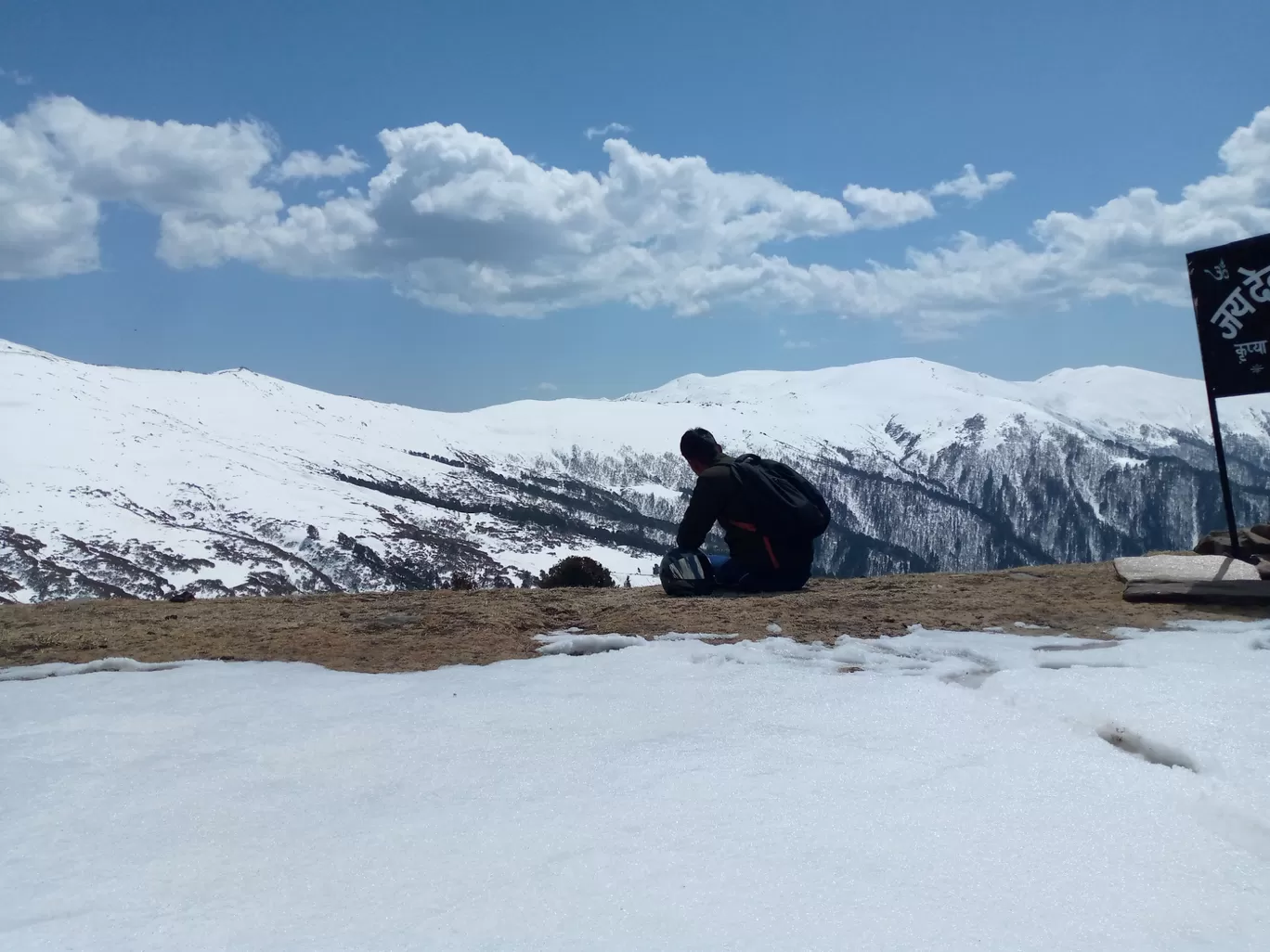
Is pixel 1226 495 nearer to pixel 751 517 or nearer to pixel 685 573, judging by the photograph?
pixel 751 517

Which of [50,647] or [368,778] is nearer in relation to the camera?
[368,778]

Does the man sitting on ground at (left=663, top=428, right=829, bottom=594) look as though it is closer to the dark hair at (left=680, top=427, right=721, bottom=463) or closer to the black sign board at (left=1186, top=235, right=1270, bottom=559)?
the dark hair at (left=680, top=427, right=721, bottom=463)

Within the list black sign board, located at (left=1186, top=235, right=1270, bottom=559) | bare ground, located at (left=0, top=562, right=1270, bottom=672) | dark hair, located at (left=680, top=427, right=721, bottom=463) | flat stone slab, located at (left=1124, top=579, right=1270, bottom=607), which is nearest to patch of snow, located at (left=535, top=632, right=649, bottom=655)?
bare ground, located at (left=0, top=562, right=1270, bottom=672)

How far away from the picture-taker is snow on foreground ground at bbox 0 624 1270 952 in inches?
157

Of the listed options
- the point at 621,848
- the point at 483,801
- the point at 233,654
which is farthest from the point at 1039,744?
the point at 233,654

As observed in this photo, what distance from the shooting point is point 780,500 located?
11.1 meters

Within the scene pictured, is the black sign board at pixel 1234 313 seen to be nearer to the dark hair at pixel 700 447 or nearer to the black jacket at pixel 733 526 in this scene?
the black jacket at pixel 733 526

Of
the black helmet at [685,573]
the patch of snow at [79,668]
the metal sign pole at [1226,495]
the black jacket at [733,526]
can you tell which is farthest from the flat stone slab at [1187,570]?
the patch of snow at [79,668]

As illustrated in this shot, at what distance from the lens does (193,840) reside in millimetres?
4887

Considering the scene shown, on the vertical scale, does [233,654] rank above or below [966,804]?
above

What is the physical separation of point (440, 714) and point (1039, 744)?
4.13 m

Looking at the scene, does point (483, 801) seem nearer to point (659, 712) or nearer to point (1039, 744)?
point (659, 712)

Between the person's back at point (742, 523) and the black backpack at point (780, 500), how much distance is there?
1cm

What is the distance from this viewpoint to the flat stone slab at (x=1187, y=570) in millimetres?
10664
